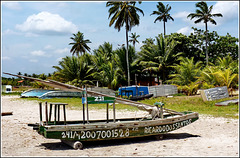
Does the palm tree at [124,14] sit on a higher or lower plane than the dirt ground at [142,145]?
higher

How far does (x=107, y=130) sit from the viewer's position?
9234mm

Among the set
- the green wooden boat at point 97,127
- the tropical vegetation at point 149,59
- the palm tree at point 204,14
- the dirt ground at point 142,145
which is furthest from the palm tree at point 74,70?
the green wooden boat at point 97,127

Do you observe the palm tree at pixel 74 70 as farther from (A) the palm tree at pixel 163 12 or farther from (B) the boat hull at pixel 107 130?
(B) the boat hull at pixel 107 130

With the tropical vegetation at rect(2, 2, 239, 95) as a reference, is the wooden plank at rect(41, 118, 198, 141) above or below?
below

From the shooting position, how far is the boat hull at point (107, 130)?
8.70 metres

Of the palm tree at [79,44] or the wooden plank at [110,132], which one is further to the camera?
the palm tree at [79,44]

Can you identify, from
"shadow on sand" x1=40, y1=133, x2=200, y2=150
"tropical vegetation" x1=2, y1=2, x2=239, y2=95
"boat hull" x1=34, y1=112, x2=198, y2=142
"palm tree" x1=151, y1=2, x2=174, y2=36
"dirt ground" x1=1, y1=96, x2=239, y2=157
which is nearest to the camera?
"dirt ground" x1=1, y1=96, x2=239, y2=157

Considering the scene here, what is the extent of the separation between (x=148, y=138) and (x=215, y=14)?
3520 cm

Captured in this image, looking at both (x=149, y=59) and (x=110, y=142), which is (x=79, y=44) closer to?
(x=149, y=59)

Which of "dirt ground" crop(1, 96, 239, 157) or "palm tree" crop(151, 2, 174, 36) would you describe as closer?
"dirt ground" crop(1, 96, 239, 157)

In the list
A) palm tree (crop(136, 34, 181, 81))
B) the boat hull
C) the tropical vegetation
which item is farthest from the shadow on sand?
palm tree (crop(136, 34, 181, 81))

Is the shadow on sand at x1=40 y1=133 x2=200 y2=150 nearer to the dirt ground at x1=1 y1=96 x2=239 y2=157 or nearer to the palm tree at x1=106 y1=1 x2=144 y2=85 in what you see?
the dirt ground at x1=1 y1=96 x2=239 y2=157

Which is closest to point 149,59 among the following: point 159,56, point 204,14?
point 159,56

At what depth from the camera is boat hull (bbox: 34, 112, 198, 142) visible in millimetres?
8703
